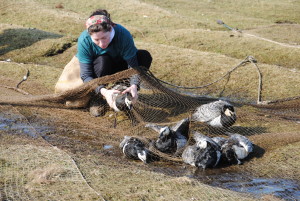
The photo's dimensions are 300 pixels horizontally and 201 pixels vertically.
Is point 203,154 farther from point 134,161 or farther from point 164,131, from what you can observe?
point 134,161

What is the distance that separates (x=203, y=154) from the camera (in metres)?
4.55

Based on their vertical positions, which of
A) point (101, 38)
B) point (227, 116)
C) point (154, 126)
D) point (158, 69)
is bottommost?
point (158, 69)

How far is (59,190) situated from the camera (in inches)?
142

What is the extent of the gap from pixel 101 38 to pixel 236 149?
7.52ft

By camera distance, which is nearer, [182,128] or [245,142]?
[245,142]

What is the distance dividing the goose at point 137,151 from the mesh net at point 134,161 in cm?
5

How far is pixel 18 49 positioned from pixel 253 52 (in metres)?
5.98

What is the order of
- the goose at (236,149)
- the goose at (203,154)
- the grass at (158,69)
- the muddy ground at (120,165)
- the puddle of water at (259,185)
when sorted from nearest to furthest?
the muddy ground at (120,165), the grass at (158,69), the puddle of water at (259,185), the goose at (203,154), the goose at (236,149)

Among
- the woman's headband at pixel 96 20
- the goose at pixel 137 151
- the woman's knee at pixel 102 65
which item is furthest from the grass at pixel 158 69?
the woman's headband at pixel 96 20

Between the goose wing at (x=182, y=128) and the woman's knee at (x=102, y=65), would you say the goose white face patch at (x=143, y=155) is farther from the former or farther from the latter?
the woman's knee at (x=102, y=65)

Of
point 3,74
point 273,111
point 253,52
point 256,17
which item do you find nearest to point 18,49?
point 3,74

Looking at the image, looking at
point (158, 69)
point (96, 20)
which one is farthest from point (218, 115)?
point (158, 69)

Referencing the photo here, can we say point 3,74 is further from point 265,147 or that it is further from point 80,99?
point 265,147

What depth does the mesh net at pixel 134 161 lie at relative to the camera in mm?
3688
